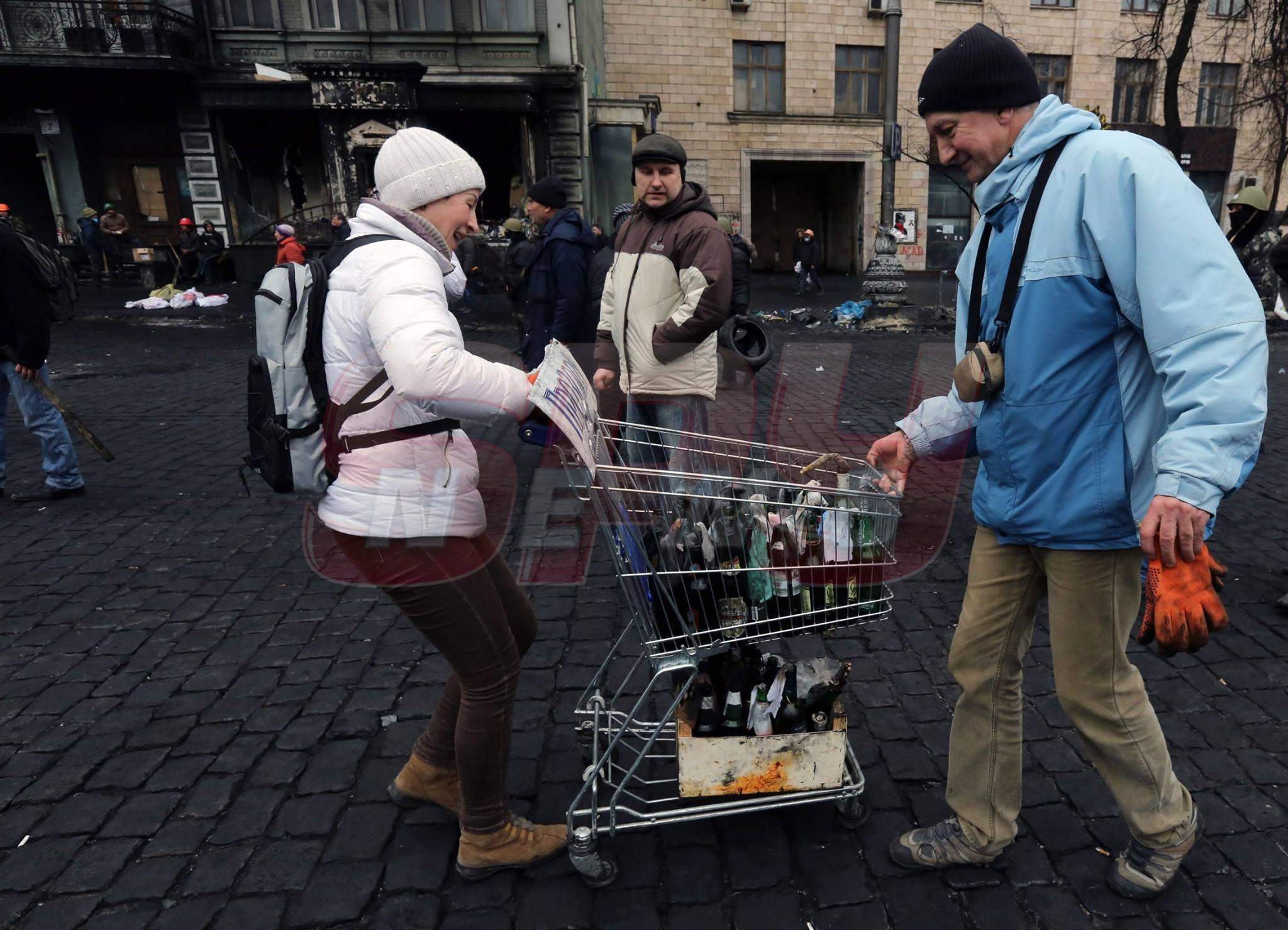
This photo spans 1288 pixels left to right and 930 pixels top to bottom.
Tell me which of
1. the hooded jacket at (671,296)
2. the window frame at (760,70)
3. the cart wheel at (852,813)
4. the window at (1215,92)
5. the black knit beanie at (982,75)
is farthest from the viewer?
the window at (1215,92)

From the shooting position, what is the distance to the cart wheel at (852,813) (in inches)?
103

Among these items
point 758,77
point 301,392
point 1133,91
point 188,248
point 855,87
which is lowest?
point 188,248

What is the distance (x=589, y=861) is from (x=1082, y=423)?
1747mm

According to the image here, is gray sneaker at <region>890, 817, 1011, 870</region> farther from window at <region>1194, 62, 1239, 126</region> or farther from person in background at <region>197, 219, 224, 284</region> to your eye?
window at <region>1194, 62, 1239, 126</region>

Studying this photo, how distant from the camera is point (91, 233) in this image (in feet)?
64.4

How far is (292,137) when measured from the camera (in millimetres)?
21203

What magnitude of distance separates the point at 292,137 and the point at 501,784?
22.5 meters

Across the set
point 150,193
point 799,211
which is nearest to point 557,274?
point 150,193

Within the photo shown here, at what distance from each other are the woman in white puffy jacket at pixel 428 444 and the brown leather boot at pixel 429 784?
268mm

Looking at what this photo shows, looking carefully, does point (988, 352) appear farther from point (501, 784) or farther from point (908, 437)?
point (501, 784)

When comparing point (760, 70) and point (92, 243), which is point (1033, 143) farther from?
point (760, 70)

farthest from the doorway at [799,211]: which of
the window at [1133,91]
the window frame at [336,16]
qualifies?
the window frame at [336,16]

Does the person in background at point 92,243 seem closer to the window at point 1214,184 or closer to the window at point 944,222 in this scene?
the window at point 944,222

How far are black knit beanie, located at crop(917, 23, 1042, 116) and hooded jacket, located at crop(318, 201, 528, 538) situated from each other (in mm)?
1220
